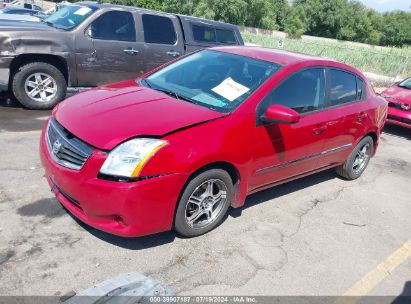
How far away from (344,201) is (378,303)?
1.92 m

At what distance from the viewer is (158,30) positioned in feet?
25.2

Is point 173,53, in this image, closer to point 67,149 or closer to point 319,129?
point 319,129

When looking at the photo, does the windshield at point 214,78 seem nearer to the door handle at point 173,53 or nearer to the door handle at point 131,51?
the door handle at point 131,51

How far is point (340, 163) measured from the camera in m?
5.40

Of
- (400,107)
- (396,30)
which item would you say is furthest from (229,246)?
(396,30)

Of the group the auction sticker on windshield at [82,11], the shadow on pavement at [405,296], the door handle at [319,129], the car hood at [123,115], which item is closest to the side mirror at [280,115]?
the car hood at [123,115]

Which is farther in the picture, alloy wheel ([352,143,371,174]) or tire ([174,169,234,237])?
alloy wheel ([352,143,371,174])

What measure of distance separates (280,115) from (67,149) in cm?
187

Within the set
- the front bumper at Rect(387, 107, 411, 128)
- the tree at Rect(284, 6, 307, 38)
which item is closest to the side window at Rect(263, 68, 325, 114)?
the front bumper at Rect(387, 107, 411, 128)

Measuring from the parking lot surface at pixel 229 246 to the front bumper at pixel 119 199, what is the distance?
0.30m

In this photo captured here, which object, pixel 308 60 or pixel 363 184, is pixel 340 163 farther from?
pixel 308 60

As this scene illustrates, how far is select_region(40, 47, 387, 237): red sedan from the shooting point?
10.3ft

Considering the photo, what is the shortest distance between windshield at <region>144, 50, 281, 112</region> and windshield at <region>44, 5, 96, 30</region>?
307cm

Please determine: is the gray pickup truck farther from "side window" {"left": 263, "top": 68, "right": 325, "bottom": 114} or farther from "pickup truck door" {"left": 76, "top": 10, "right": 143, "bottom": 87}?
"side window" {"left": 263, "top": 68, "right": 325, "bottom": 114}
